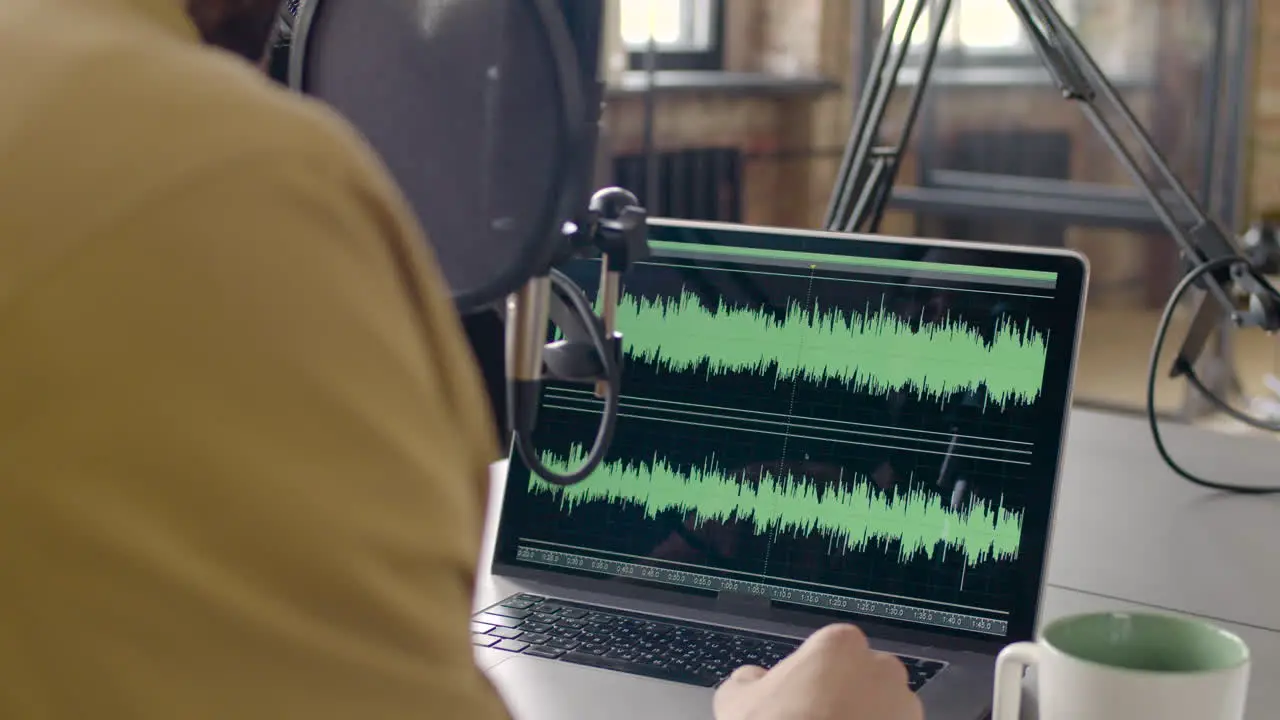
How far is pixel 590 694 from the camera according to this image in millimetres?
847

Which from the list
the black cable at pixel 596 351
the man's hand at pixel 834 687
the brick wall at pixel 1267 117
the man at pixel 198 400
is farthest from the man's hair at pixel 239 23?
→ the brick wall at pixel 1267 117

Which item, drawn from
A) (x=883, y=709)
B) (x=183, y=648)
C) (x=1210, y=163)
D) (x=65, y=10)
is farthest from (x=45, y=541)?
(x=1210, y=163)

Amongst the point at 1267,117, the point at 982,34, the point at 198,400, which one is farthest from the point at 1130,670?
the point at 982,34

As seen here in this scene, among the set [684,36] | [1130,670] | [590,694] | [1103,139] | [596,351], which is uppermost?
[684,36]

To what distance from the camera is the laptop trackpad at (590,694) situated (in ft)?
2.70

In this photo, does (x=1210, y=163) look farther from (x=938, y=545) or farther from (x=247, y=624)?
(x=247, y=624)

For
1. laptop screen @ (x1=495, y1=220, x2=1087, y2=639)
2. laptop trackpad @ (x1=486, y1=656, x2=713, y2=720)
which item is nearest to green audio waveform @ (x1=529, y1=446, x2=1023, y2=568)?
laptop screen @ (x1=495, y1=220, x2=1087, y2=639)

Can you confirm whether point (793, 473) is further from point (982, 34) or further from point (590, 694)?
point (982, 34)

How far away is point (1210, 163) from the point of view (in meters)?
3.39

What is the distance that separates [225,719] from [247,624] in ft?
0.11

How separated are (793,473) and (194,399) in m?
0.64

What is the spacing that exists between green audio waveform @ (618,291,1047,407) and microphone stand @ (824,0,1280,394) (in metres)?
0.22

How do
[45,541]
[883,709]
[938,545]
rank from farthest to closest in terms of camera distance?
[938,545] < [883,709] < [45,541]

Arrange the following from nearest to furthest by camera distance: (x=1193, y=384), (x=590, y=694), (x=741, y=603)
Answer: (x=590, y=694) < (x=741, y=603) < (x=1193, y=384)
